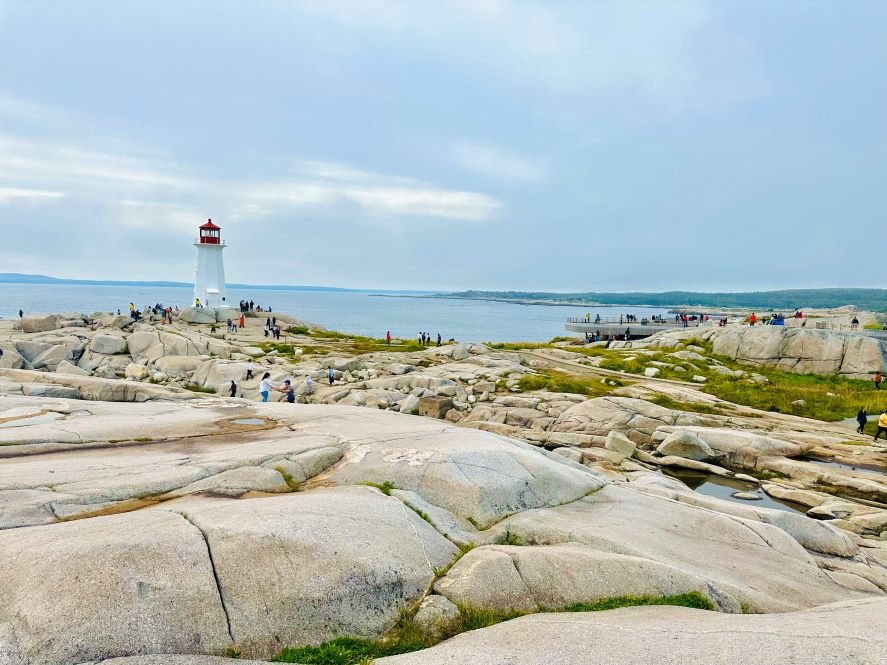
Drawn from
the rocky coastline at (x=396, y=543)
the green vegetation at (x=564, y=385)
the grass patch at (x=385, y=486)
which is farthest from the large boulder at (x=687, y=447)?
the grass patch at (x=385, y=486)

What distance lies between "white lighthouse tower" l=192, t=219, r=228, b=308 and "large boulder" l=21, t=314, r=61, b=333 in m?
17.9

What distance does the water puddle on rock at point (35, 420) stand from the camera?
15277 millimetres

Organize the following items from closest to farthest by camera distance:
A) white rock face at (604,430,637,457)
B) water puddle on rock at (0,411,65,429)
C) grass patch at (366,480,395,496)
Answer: grass patch at (366,480,395,496) < water puddle on rock at (0,411,65,429) < white rock face at (604,430,637,457)

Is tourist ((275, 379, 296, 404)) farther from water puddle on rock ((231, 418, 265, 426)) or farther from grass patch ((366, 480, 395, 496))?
grass patch ((366, 480, 395, 496))

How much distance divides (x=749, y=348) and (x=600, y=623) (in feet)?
171

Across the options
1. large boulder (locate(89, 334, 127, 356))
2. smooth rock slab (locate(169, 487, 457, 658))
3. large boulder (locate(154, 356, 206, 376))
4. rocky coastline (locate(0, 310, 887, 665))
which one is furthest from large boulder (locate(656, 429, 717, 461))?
large boulder (locate(89, 334, 127, 356))

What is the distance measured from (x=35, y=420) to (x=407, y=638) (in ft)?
48.9

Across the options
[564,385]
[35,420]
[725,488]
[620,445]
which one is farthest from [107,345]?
[725,488]

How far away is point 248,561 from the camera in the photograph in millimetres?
7938

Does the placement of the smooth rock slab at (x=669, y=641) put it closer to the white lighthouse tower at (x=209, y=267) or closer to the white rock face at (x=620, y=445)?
the white rock face at (x=620, y=445)

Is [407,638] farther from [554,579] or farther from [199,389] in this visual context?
[199,389]

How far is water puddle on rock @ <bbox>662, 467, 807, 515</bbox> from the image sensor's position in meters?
22.0

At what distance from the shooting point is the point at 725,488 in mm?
24328

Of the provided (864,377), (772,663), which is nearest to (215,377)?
(772,663)
